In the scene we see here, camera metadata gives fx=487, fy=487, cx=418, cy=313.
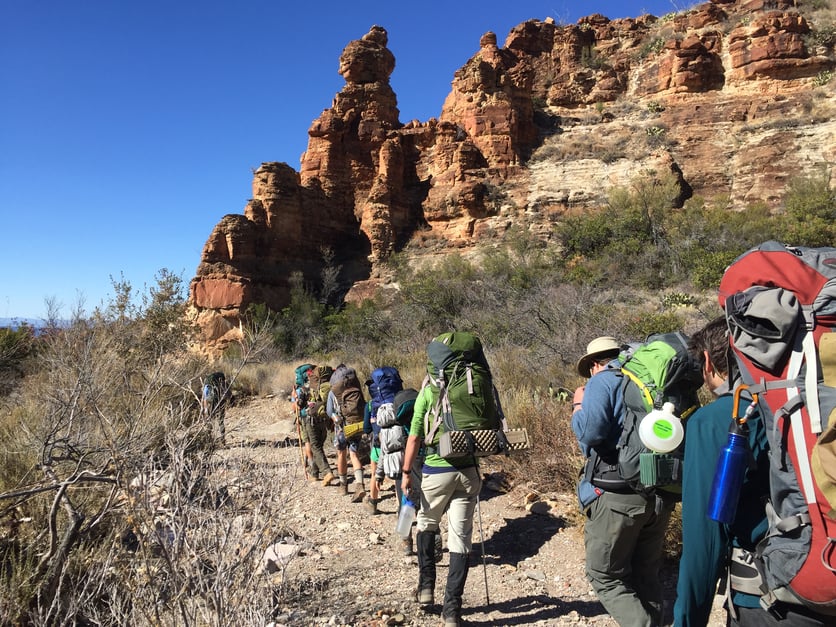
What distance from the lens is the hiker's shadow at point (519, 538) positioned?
3.95 metres

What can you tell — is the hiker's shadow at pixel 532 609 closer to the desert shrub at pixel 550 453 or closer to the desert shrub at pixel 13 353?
the desert shrub at pixel 550 453

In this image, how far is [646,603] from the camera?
2473 millimetres

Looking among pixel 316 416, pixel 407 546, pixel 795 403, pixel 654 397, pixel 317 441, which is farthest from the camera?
pixel 317 441

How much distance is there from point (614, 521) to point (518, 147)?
24.5 meters

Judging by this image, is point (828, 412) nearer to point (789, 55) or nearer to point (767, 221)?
point (767, 221)

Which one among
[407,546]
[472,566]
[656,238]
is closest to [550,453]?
[472,566]

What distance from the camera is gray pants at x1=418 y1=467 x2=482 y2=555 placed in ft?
9.86

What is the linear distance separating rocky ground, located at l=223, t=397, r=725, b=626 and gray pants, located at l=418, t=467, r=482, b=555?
38 centimetres

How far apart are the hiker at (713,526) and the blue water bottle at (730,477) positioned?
5 cm

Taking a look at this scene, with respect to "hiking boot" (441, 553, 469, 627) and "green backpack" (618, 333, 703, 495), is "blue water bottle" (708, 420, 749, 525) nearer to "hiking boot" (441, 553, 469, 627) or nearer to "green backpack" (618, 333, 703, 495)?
"green backpack" (618, 333, 703, 495)

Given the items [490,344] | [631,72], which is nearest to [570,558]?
[490,344]

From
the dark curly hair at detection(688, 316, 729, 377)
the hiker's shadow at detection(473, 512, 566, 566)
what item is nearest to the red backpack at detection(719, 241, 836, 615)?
the dark curly hair at detection(688, 316, 729, 377)

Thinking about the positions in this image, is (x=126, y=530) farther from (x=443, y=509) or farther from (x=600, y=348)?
(x=600, y=348)

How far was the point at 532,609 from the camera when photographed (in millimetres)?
3180
